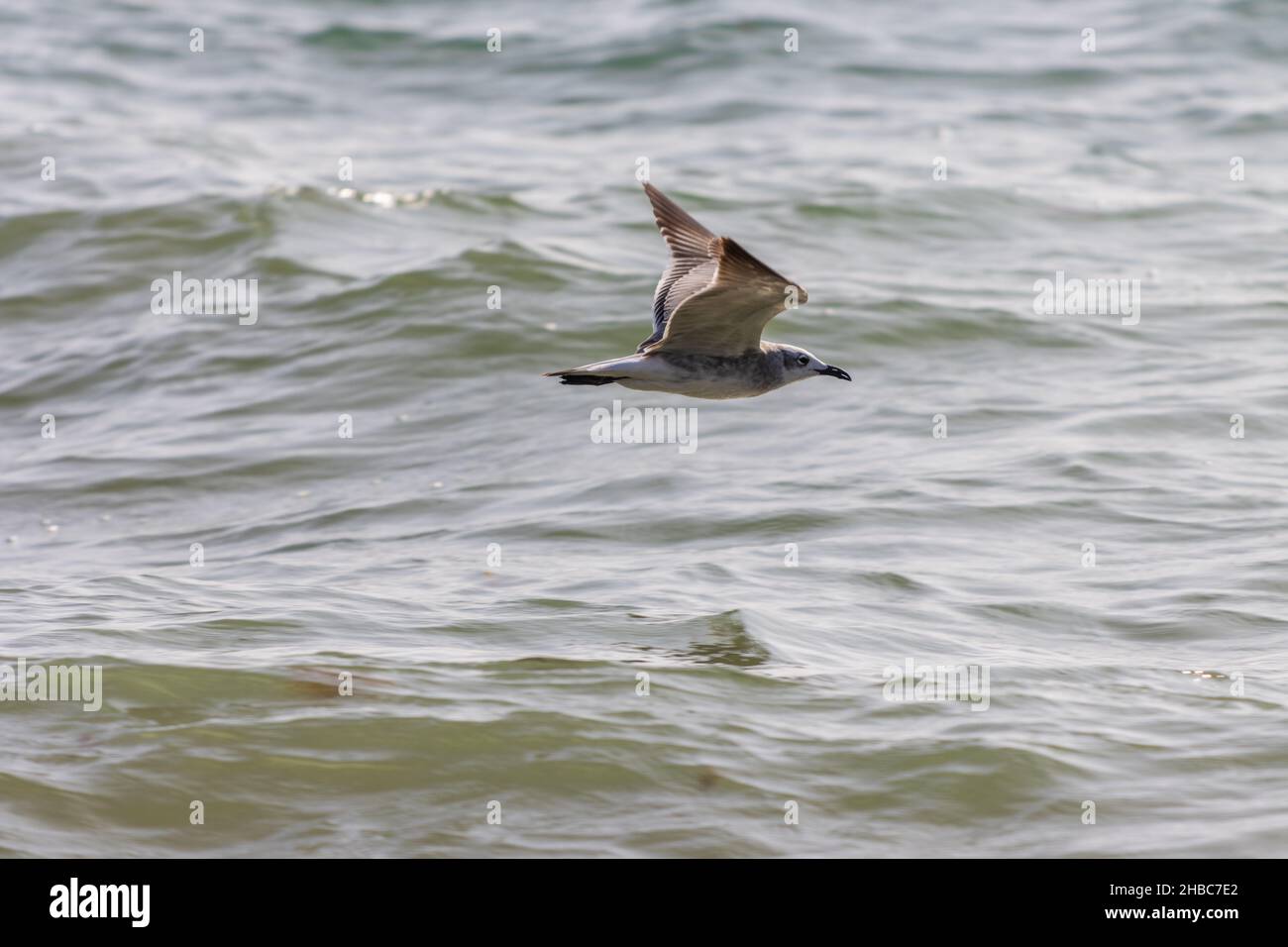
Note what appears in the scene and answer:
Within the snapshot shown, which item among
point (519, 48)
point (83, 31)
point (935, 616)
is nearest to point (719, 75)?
point (519, 48)

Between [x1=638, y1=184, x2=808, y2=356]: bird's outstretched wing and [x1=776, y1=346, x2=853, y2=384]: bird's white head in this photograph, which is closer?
[x1=638, y1=184, x2=808, y2=356]: bird's outstretched wing

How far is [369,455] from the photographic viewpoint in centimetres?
1112

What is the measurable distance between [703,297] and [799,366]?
1.05 metres

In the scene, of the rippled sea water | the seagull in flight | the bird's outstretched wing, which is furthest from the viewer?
the seagull in flight

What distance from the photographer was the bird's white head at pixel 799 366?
316 inches

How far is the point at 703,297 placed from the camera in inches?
283

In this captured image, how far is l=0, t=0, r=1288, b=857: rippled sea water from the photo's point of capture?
650 cm

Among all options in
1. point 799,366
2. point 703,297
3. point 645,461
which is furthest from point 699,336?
point 645,461

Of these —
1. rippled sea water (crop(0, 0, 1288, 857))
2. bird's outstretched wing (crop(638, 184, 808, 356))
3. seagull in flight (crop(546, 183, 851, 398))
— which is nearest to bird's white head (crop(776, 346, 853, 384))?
seagull in flight (crop(546, 183, 851, 398))

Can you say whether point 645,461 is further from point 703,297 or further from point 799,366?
point 703,297

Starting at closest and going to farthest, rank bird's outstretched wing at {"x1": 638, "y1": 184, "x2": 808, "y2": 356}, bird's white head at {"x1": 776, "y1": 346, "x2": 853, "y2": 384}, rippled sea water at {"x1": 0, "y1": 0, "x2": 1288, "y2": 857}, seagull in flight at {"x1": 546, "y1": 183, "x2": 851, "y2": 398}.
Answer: rippled sea water at {"x1": 0, "y1": 0, "x2": 1288, "y2": 857} < bird's outstretched wing at {"x1": 638, "y1": 184, "x2": 808, "y2": 356} < seagull in flight at {"x1": 546, "y1": 183, "x2": 851, "y2": 398} < bird's white head at {"x1": 776, "y1": 346, "x2": 853, "y2": 384}

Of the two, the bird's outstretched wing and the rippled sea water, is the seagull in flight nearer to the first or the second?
the bird's outstretched wing

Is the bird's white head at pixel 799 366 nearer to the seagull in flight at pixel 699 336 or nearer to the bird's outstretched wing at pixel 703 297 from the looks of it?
the seagull in flight at pixel 699 336
